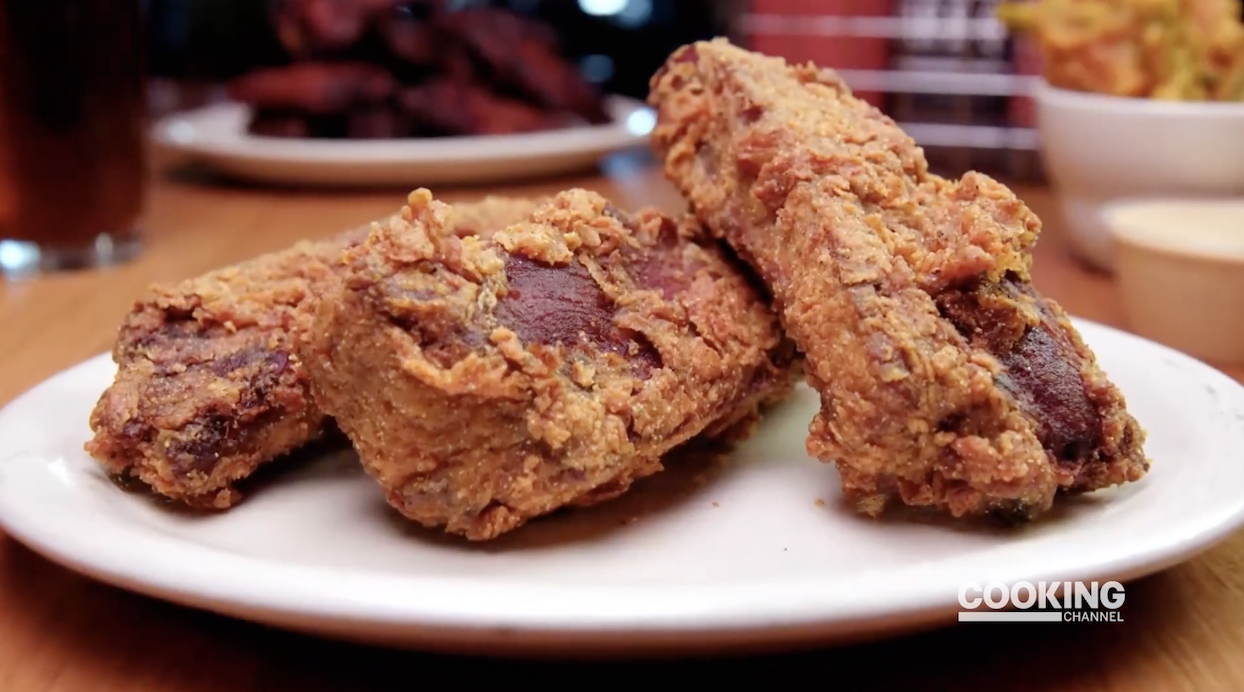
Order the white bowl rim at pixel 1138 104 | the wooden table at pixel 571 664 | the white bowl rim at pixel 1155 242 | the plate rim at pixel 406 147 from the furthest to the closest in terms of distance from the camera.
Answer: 1. the plate rim at pixel 406 147
2. the white bowl rim at pixel 1138 104
3. the white bowl rim at pixel 1155 242
4. the wooden table at pixel 571 664

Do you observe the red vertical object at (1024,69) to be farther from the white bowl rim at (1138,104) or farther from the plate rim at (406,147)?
the plate rim at (406,147)

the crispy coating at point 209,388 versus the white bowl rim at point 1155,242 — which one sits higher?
the crispy coating at point 209,388

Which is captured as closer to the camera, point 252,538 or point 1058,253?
point 252,538

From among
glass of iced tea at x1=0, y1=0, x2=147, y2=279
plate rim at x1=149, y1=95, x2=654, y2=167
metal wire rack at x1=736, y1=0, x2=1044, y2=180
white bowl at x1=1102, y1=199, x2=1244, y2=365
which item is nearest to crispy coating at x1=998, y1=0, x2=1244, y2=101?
white bowl at x1=1102, y1=199, x2=1244, y2=365

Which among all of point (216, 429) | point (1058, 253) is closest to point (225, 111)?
point (1058, 253)

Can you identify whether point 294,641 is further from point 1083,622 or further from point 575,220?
point 1083,622

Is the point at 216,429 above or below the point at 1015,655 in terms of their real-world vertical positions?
above

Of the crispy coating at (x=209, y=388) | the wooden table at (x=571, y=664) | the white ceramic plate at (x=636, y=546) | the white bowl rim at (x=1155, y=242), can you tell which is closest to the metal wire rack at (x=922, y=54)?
the white bowl rim at (x=1155, y=242)
